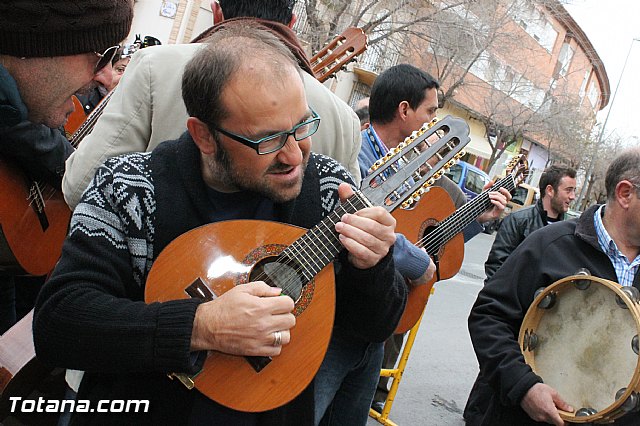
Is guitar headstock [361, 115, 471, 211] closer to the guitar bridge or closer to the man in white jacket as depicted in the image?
the man in white jacket

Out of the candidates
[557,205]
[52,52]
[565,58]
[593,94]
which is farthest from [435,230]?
[593,94]

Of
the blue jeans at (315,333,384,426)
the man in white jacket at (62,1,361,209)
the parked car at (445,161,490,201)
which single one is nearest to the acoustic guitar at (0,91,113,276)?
the man in white jacket at (62,1,361,209)

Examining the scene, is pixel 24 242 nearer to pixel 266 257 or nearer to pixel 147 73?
pixel 147 73

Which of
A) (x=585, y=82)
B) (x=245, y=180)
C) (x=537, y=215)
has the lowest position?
(x=585, y=82)

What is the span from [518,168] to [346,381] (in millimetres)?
2408

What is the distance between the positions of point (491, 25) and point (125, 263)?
18535mm

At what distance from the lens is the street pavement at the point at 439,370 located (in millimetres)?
5086

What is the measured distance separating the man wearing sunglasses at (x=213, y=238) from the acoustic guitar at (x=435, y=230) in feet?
4.81

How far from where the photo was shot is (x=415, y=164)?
82.3 inches

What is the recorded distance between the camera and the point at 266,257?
1724 mm

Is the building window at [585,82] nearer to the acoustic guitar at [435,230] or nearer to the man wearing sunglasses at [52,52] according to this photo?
the acoustic guitar at [435,230]

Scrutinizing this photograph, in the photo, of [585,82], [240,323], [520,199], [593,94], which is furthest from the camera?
[593,94]

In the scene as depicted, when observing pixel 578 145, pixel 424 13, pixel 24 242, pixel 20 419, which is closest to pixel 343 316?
pixel 20 419

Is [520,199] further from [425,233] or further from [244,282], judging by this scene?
[244,282]
